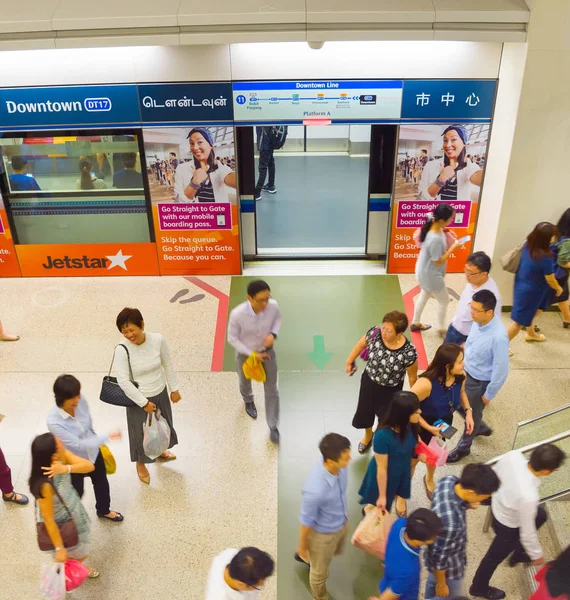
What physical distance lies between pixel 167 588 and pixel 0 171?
570 centimetres

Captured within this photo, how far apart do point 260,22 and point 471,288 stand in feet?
10.8

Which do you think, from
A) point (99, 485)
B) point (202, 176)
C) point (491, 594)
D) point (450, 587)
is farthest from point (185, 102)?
point (491, 594)

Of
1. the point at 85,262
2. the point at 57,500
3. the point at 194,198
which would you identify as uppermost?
the point at 194,198

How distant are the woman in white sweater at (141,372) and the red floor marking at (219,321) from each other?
1755 mm

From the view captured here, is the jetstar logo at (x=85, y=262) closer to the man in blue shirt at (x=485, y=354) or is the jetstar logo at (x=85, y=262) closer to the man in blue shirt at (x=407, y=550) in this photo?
the man in blue shirt at (x=485, y=354)

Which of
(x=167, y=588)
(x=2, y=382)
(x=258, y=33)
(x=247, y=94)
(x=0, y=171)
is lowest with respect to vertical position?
(x=167, y=588)

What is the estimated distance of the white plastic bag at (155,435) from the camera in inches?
185

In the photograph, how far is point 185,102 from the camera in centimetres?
721

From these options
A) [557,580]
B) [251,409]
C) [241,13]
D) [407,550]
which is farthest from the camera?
[241,13]

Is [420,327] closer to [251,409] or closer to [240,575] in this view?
[251,409]

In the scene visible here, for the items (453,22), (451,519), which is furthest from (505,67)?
(451,519)

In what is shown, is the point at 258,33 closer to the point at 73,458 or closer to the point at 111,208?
A: the point at 111,208

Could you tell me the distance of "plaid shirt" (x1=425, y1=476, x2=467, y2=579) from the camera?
133 inches

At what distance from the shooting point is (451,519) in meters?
3.38
